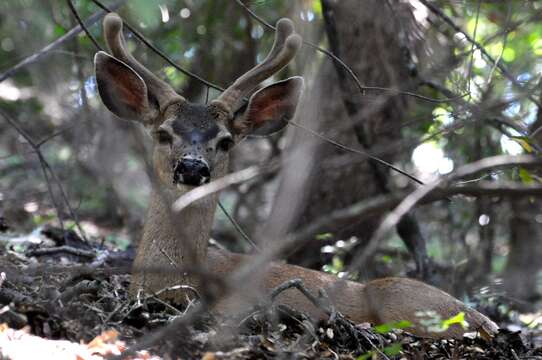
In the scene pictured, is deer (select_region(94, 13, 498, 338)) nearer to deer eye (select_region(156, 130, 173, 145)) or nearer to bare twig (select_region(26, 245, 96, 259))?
deer eye (select_region(156, 130, 173, 145))

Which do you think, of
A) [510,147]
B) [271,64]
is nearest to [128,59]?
[271,64]

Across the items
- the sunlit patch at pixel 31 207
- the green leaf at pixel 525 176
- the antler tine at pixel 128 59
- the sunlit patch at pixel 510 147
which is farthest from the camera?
the sunlit patch at pixel 31 207

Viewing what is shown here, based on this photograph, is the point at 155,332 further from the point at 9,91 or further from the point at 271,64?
the point at 9,91

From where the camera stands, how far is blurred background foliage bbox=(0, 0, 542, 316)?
7.79m

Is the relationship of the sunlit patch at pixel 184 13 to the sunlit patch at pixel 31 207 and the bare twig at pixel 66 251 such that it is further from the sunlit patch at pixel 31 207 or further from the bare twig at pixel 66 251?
the bare twig at pixel 66 251

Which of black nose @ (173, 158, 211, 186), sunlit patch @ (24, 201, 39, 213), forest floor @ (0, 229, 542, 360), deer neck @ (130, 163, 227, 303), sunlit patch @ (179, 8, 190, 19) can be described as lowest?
forest floor @ (0, 229, 542, 360)

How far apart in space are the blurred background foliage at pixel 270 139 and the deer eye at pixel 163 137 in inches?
52.8

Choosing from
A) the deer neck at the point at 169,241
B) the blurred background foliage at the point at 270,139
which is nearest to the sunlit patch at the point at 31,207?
the blurred background foliage at the point at 270,139

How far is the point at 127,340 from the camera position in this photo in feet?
13.0

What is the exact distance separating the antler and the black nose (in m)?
0.92

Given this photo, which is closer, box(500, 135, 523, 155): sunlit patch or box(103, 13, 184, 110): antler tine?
box(103, 13, 184, 110): antler tine

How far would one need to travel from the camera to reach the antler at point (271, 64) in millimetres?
5770

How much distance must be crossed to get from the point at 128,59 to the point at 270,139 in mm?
4248

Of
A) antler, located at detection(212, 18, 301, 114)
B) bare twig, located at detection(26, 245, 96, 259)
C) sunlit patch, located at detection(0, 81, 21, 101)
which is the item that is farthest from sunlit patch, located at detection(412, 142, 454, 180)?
sunlit patch, located at detection(0, 81, 21, 101)
